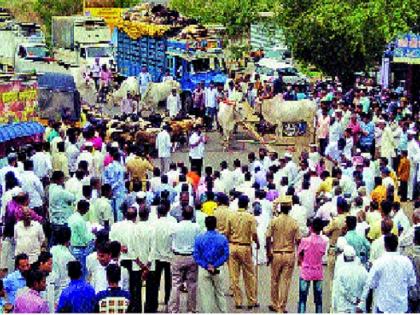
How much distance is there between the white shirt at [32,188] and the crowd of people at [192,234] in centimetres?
1

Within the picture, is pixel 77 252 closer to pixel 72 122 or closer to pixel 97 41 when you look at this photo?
pixel 72 122

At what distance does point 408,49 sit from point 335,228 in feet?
57.4

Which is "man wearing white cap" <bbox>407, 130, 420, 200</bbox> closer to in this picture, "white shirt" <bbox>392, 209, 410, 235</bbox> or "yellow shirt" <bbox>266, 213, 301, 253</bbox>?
"white shirt" <bbox>392, 209, 410, 235</bbox>

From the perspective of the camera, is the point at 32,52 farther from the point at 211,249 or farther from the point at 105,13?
the point at 211,249

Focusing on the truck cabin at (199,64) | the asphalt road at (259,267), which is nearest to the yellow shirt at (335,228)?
the asphalt road at (259,267)

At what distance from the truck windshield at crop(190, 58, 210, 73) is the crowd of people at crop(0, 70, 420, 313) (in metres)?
11.3

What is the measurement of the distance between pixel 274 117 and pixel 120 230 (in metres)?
14.7

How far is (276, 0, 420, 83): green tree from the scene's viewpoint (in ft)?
106

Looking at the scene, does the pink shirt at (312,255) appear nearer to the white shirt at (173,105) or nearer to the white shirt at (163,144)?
the white shirt at (163,144)

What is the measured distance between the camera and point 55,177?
679 inches

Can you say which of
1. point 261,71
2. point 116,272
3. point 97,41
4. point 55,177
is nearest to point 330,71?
point 261,71

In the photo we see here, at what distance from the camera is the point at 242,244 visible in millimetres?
15820

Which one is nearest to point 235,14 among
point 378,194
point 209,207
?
point 378,194

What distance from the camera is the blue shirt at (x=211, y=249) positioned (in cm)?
1467
